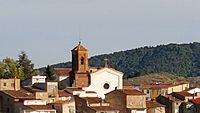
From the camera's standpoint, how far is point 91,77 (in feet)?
259

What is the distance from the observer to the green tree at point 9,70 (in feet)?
263

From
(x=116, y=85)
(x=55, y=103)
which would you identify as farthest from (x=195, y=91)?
(x=55, y=103)

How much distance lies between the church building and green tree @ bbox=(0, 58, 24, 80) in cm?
593

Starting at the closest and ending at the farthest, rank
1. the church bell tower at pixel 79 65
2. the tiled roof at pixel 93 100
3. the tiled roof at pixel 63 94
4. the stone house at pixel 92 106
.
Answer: the stone house at pixel 92 106
the tiled roof at pixel 93 100
the tiled roof at pixel 63 94
the church bell tower at pixel 79 65

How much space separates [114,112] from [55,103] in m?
5.60

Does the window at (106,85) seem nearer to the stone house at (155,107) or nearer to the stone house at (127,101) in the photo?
the stone house at (155,107)

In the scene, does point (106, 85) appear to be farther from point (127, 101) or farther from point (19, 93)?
point (19, 93)

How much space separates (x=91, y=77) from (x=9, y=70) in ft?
31.1

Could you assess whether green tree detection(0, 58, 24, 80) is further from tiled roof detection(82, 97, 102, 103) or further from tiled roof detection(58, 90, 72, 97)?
tiled roof detection(82, 97, 102, 103)

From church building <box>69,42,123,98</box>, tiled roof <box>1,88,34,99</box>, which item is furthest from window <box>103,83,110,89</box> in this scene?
tiled roof <box>1,88,34,99</box>

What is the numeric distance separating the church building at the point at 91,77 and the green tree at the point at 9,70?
5.93 metres

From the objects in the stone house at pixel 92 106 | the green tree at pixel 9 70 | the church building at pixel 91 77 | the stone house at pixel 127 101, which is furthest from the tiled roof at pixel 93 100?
the green tree at pixel 9 70

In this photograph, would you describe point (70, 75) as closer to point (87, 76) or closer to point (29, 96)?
point (87, 76)

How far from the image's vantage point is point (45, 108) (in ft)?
203
